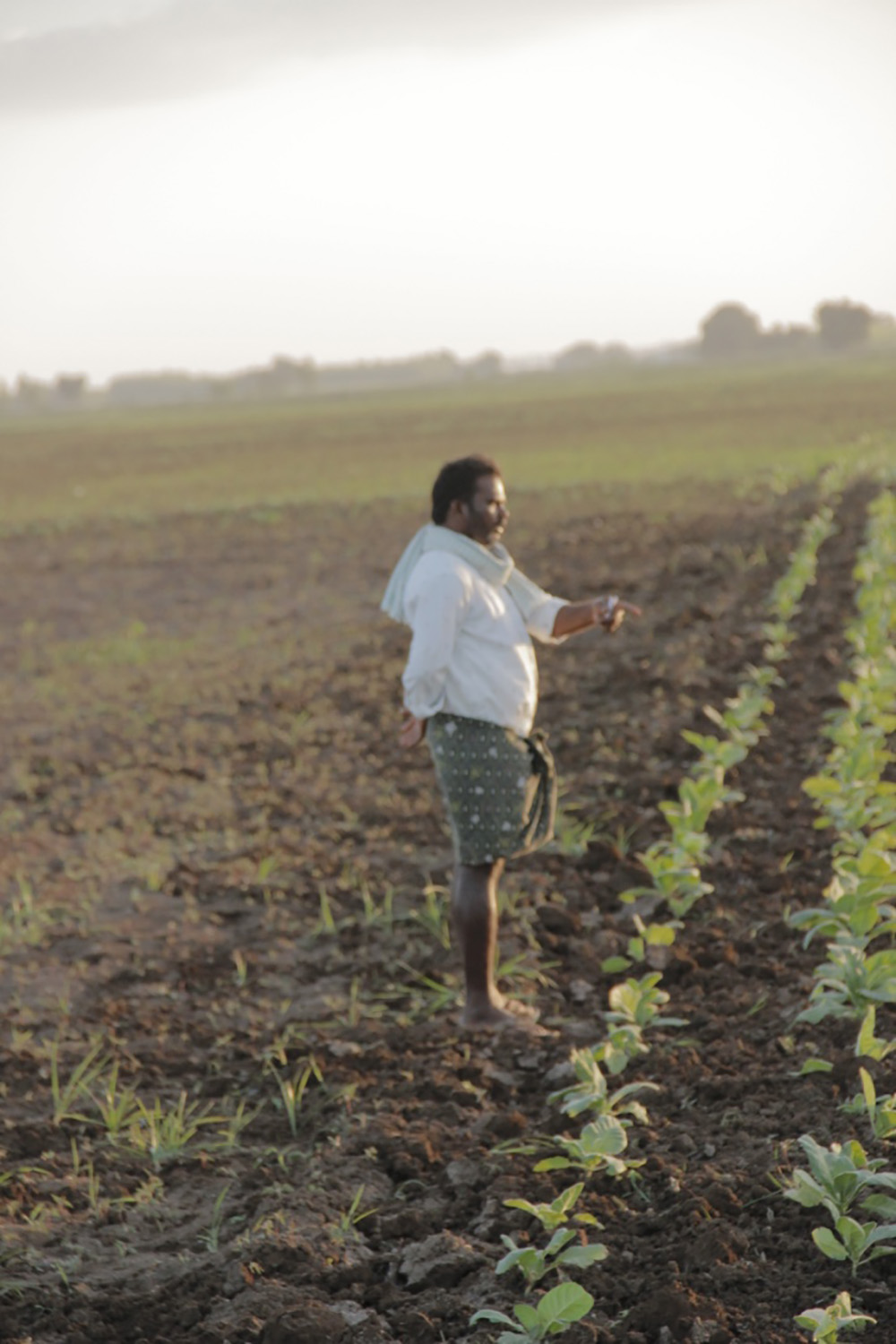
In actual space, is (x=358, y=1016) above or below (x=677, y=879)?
below

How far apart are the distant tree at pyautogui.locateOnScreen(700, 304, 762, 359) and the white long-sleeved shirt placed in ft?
464

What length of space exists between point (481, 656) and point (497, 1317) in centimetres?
207

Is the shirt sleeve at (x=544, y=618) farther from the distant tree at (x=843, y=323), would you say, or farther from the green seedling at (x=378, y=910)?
the distant tree at (x=843, y=323)

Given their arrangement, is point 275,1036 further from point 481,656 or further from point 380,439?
point 380,439

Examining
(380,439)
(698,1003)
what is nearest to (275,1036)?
(698,1003)

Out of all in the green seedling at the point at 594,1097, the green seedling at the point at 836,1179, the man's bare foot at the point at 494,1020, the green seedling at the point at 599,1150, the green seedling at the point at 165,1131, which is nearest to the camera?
the green seedling at the point at 836,1179

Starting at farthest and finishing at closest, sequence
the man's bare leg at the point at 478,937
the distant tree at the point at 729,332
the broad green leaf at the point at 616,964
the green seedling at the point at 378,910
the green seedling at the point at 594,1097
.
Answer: the distant tree at the point at 729,332
the green seedling at the point at 378,910
the broad green leaf at the point at 616,964
the man's bare leg at the point at 478,937
the green seedling at the point at 594,1097

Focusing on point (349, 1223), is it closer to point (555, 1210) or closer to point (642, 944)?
point (555, 1210)

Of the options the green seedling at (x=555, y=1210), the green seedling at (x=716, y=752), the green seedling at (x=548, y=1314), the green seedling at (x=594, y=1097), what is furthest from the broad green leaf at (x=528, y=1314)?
the green seedling at (x=716, y=752)

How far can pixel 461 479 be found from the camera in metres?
4.45

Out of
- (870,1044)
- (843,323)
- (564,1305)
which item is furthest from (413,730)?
(843,323)

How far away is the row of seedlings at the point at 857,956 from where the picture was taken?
9.83 ft

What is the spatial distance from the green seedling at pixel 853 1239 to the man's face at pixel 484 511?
2243 mm

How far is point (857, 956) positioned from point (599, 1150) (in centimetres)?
115
